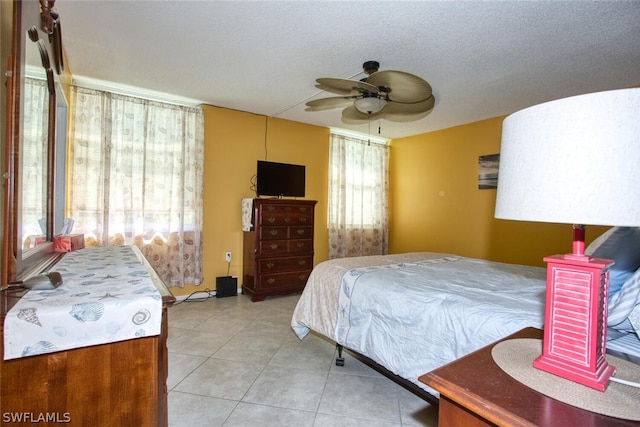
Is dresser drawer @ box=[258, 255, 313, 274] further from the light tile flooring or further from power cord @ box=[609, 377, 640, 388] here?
power cord @ box=[609, 377, 640, 388]

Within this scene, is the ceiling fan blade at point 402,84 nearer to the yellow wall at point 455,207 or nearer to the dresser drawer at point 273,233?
the yellow wall at point 455,207

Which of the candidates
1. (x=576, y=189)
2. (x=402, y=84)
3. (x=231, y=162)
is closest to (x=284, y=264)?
(x=231, y=162)

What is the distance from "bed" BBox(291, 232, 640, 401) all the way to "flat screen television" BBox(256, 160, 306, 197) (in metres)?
1.91

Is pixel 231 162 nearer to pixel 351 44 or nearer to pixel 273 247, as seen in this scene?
pixel 273 247

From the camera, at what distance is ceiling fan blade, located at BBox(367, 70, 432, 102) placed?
Result: 2.01 meters

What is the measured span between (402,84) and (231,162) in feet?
8.43

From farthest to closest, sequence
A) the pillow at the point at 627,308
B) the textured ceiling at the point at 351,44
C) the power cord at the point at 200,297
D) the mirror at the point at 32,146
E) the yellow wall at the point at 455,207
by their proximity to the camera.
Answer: the yellow wall at the point at 455,207
the power cord at the point at 200,297
the textured ceiling at the point at 351,44
the pillow at the point at 627,308
the mirror at the point at 32,146

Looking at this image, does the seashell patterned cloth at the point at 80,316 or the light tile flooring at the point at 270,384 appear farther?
the light tile flooring at the point at 270,384

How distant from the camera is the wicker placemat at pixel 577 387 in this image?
60 cm

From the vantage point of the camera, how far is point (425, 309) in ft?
5.26

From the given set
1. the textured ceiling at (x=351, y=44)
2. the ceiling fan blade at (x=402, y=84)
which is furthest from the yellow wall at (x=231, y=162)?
the ceiling fan blade at (x=402, y=84)

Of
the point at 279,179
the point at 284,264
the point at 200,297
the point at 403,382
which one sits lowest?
the point at 200,297

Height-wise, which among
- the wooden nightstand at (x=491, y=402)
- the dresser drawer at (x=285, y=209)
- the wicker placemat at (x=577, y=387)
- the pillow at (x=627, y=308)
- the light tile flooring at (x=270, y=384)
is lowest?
the light tile flooring at (x=270, y=384)

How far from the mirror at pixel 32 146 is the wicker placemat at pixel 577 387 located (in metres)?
1.42
